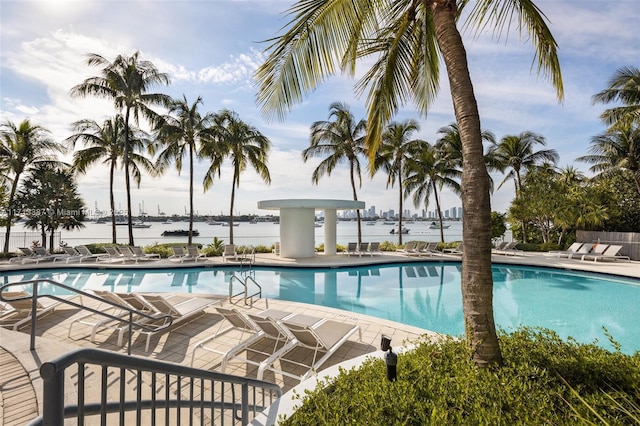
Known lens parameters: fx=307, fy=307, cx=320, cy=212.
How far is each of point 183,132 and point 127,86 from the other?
3.43 metres

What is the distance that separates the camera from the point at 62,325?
19.7 ft

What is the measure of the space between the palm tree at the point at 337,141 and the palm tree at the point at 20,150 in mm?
14498

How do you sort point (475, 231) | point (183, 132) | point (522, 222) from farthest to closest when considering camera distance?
1. point (522, 222)
2. point (183, 132)
3. point (475, 231)

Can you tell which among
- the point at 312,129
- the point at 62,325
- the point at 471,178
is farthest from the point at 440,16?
the point at 312,129

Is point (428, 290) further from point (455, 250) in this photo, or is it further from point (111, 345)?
point (111, 345)

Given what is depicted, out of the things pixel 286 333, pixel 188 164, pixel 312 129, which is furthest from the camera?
pixel 312 129

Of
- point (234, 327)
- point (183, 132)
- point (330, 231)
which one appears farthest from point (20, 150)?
point (234, 327)

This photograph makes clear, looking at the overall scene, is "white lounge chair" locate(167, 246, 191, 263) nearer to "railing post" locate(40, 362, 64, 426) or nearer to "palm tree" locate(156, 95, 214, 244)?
"palm tree" locate(156, 95, 214, 244)

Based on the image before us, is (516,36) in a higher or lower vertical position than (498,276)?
higher

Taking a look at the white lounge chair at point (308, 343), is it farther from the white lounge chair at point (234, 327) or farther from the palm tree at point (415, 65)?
the palm tree at point (415, 65)

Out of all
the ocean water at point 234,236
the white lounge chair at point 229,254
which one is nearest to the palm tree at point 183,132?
the white lounge chair at point 229,254

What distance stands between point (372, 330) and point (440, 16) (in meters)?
5.12

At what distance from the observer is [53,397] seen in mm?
932

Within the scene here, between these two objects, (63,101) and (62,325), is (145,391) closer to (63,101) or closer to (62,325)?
(62,325)
